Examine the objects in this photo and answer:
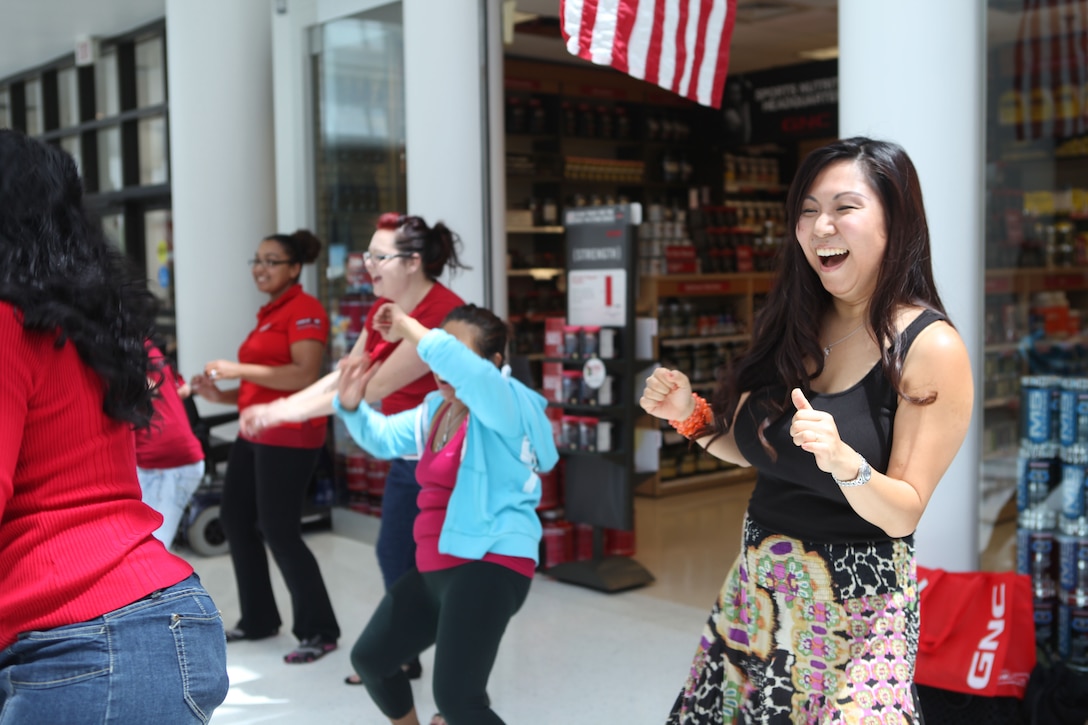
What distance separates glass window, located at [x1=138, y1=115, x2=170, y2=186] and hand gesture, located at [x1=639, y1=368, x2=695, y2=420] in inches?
281

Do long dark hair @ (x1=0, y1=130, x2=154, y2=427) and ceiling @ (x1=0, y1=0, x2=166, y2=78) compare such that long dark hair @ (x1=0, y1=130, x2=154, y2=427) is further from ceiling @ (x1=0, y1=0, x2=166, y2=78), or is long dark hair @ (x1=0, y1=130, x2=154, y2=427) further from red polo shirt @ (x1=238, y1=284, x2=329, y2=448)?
ceiling @ (x1=0, y1=0, x2=166, y2=78)

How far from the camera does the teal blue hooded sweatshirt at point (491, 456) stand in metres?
2.59

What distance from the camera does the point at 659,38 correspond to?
3.46 metres

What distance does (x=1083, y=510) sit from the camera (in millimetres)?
3777

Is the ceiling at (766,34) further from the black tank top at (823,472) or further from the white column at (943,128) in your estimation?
the black tank top at (823,472)

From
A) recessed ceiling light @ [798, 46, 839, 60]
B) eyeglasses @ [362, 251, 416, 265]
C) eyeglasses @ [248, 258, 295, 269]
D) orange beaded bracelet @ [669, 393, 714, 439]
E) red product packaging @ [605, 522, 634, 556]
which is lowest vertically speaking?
red product packaging @ [605, 522, 634, 556]

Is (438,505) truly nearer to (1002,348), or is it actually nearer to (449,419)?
(449,419)

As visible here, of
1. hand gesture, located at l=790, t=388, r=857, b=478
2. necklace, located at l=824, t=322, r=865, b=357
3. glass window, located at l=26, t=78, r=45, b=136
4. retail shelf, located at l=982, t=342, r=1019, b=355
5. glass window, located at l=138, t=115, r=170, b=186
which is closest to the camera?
hand gesture, located at l=790, t=388, r=857, b=478

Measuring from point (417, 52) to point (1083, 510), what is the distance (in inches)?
141

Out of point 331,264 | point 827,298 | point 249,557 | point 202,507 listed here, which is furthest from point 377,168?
point 827,298

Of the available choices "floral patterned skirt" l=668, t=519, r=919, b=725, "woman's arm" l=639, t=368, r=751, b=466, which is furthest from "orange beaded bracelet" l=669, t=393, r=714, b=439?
"floral patterned skirt" l=668, t=519, r=919, b=725

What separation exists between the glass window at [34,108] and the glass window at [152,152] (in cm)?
228

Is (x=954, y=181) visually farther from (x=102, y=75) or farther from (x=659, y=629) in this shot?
(x=102, y=75)

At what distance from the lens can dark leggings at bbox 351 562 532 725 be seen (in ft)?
8.33
